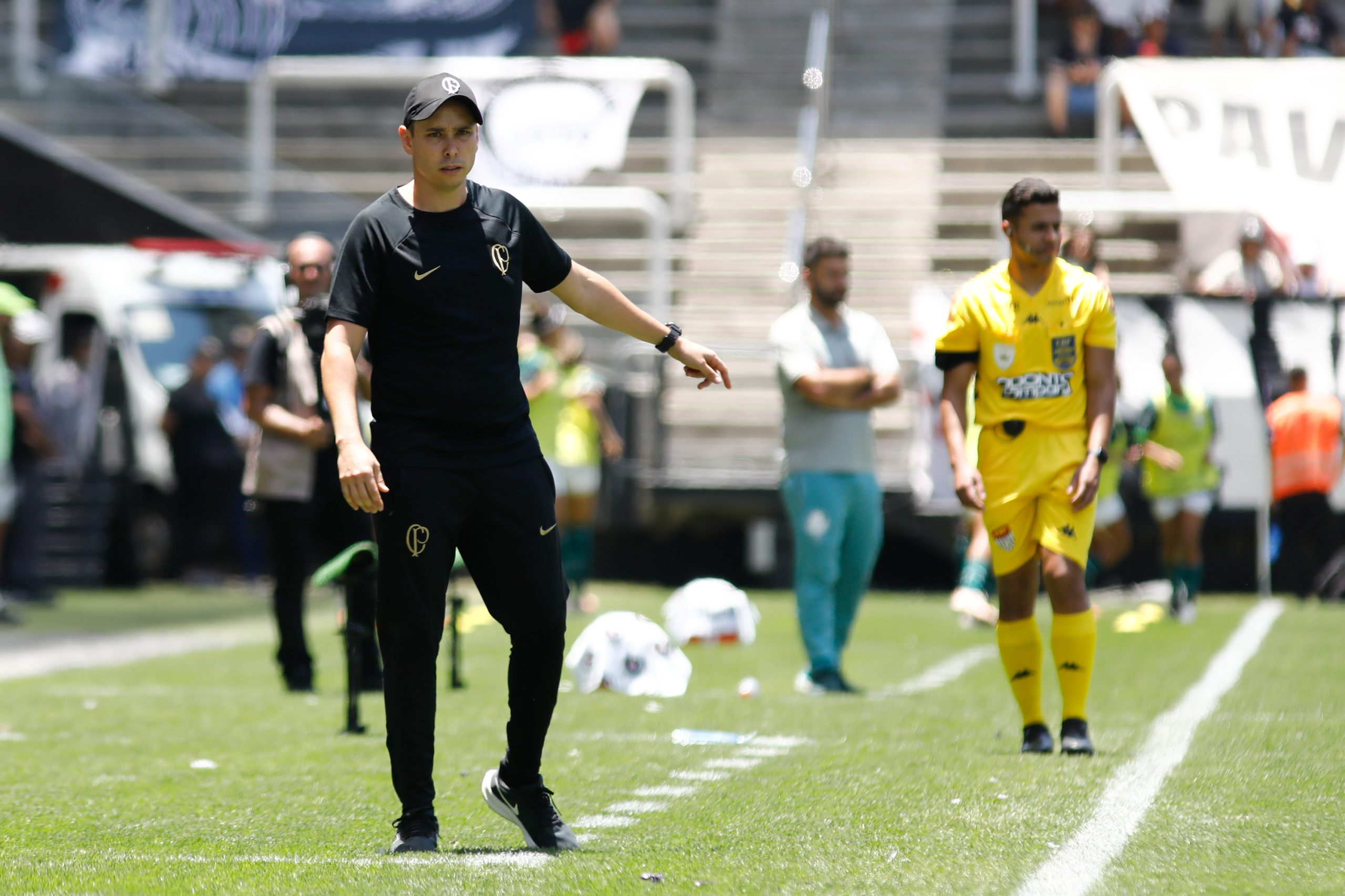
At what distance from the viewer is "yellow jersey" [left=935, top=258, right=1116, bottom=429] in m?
7.39

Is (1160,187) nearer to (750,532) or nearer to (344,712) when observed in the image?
(750,532)

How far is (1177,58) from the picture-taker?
895 inches

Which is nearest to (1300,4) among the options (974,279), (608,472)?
(608,472)

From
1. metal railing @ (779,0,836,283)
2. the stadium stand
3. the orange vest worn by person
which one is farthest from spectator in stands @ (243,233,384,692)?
metal railing @ (779,0,836,283)

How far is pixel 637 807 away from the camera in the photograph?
629 centimetres

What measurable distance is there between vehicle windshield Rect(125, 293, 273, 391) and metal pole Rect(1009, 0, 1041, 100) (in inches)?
395

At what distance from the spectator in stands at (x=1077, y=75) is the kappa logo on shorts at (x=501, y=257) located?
1913 cm

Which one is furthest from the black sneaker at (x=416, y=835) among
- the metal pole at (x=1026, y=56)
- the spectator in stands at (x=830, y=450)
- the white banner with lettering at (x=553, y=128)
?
the metal pole at (x=1026, y=56)

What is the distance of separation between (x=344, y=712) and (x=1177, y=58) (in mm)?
16325

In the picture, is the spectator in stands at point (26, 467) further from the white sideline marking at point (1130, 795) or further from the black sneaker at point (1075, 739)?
the black sneaker at point (1075, 739)

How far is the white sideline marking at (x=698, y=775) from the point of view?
22.6ft

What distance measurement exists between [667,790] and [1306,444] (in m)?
10.9

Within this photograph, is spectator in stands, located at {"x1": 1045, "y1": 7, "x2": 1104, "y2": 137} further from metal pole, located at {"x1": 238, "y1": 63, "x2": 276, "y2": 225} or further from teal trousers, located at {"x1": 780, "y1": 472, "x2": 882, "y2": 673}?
teal trousers, located at {"x1": 780, "y1": 472, "x2": 882, "y2": 673}

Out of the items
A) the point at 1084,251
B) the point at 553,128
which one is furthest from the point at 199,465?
the point at 1084,251
